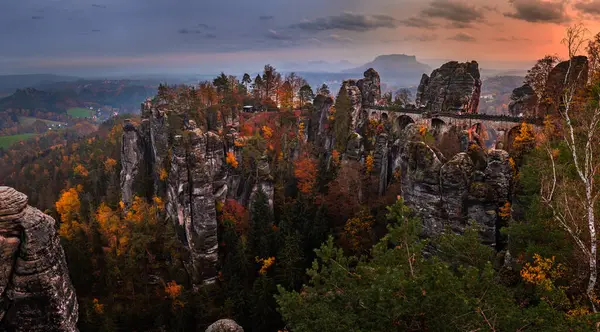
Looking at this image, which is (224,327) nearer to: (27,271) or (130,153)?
(27,271)

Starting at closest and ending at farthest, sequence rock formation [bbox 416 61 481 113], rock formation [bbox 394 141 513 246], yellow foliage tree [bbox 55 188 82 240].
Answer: rock formation [bbox 394 141 513 246]
rock formation [bbox 416 61 481 113]
yellow foliage tree [bbox 55 188 82 240]

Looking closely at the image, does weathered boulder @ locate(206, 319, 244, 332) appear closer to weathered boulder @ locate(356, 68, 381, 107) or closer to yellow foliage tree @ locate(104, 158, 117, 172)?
weathered boulder @ locate(356, 68, 381, 107)

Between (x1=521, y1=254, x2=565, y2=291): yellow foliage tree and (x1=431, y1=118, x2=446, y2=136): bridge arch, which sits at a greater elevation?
(x1=431, y1=118, x2=446, y2=136): bridge arch

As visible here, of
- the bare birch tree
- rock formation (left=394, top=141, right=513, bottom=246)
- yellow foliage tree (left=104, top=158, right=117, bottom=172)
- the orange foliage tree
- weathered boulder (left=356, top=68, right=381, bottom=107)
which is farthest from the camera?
yellow foliage tree (left=104, top=158, right=117, bottom=172)

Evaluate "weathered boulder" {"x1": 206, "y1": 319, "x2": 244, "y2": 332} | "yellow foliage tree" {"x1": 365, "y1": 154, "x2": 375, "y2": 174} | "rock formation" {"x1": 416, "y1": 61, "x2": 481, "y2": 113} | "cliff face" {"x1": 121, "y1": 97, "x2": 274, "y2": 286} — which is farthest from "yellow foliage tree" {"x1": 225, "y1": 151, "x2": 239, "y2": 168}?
"rock formation" {"x1": 416, "y1": 61, "x2": 481, "y2": 113}

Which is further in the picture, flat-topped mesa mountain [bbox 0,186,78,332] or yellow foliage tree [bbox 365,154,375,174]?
yellow foliage tree [bbox 365,154,375,174]

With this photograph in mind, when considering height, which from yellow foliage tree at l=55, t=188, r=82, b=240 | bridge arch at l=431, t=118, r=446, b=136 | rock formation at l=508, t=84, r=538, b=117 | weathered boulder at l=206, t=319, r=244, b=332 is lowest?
yellow foliage tree at l=55, t=188, r=82, b=240

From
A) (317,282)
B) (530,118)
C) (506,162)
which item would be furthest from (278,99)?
(317,282)

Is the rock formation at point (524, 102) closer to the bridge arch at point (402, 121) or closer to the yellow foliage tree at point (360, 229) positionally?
the bridge arch at point (402, 121)
